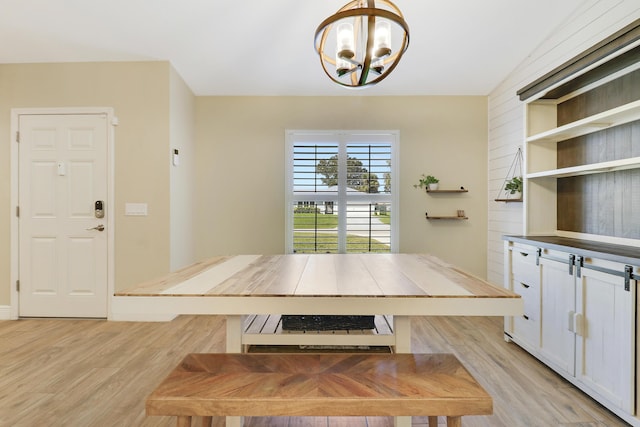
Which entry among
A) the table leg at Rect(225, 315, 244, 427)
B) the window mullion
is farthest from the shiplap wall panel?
the table leg at Rect(225, 315, 244, 427)

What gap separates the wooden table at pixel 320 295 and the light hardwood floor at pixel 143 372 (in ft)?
2.62

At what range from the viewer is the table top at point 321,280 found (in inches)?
46.7

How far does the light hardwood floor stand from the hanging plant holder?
1.34 m

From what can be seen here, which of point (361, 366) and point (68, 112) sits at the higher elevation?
point (68, 112)

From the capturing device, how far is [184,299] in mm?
1162

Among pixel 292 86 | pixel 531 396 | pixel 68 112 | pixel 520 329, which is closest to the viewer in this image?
pixel 531 396

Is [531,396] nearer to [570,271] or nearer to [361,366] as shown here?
[570,271]

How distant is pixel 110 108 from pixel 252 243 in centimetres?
212

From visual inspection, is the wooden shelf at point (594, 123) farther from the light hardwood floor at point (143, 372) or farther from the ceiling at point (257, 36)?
the light hardwood floor at point (143, 372)

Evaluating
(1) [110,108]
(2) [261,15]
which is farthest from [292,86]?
(1) [110,108]

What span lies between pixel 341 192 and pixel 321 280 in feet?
8.55

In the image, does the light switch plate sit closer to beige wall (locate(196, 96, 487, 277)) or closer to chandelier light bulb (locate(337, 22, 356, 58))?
beige wall (locate(196, 96, 487, 277))

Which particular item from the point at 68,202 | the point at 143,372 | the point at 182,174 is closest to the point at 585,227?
the point at 143,372

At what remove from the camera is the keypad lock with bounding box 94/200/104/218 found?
3.20m
